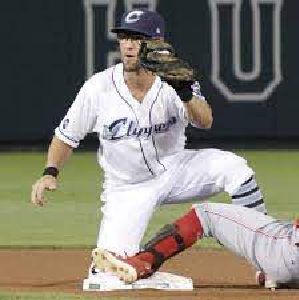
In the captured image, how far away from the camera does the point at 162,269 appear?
27.7 ft

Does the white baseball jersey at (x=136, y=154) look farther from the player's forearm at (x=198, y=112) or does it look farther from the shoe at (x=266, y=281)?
the shoe at (x=266, y=281)

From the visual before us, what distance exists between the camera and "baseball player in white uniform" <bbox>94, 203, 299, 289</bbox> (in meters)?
6.85

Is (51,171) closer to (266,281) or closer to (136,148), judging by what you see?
(136,148)

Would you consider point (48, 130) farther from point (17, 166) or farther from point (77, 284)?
point (77, 284)

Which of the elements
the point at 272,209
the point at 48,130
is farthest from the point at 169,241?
the point at 48,130

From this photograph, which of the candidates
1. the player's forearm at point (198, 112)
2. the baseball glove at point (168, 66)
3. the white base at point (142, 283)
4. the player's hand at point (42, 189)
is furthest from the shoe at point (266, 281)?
the player's hand at point (42, 189)

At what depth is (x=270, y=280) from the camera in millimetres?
7086

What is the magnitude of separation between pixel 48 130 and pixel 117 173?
7639mm

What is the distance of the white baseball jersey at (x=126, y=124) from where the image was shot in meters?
7.86

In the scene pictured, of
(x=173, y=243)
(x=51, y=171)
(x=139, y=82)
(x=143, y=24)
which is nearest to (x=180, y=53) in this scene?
(x=139, y=82)

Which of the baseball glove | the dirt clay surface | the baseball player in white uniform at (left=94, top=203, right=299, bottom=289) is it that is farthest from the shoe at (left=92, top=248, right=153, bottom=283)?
the baseball glove

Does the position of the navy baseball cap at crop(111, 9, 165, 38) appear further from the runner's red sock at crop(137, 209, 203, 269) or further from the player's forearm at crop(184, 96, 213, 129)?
the runner's red sock at crop(137, 209, 203, 269)

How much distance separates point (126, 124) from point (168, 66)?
3.22 ft

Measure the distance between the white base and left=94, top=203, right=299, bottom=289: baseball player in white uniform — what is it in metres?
0.30
